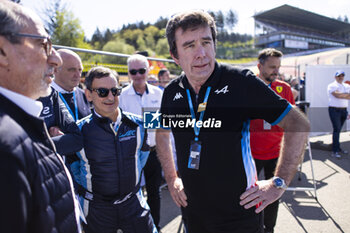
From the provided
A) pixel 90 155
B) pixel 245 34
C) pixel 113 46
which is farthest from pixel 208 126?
pixel 245 34

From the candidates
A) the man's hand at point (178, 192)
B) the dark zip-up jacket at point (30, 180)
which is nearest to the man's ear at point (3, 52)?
the dark zip-up jacket at point (30, 180)

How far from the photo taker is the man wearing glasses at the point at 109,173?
6.42ft

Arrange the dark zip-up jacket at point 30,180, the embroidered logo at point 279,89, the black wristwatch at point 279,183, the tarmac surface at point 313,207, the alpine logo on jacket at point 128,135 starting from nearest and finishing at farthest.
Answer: the dark zip-up jacket at point 30,180, the black wristwatch at point 279,183, the alpine logo on jacket at point 128,135, the embroidered logo at point 279,89, the tarmac surface at point 313,207

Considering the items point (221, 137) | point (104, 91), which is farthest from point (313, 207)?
point (104, 91)

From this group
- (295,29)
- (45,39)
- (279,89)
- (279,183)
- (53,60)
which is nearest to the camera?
(45,39)

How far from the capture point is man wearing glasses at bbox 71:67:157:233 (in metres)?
1.96

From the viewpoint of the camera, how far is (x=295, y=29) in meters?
61.3

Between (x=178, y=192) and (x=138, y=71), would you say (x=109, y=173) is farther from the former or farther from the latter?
(x=138, y=71)

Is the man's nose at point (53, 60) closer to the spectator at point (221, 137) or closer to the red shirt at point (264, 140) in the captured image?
the spectator at point (221, 137)

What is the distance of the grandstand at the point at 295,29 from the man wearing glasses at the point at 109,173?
5854cm

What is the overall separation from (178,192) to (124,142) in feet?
2.13

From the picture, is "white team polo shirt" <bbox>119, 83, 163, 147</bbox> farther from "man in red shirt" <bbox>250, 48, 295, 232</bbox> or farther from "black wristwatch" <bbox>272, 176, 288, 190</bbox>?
"black wristwatch" <bbox>272, 176, 288, 190</bbox>

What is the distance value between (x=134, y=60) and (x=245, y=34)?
3893 inches

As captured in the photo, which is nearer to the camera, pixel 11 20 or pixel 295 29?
pixel 11 20
